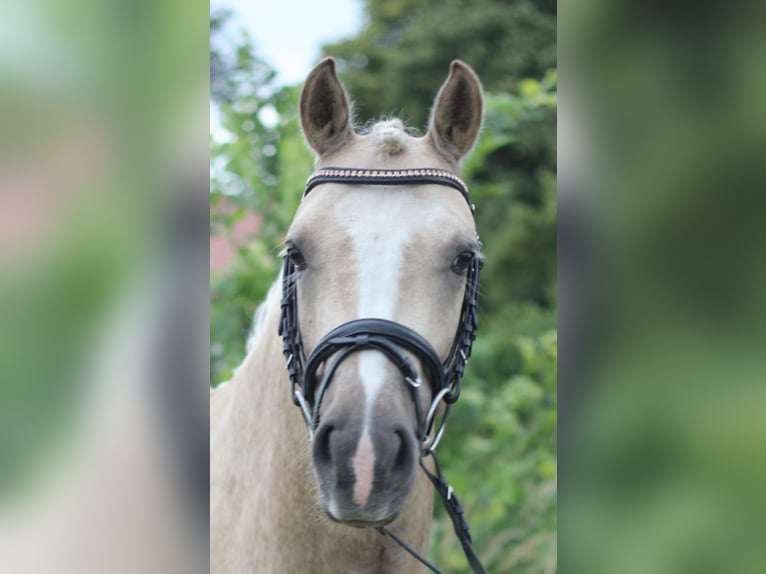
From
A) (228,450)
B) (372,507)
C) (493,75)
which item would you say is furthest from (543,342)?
(493,75)

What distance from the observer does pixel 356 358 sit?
1.78 meters

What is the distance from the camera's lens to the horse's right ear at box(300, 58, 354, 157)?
2184 mm

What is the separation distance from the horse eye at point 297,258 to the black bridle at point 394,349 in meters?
0.03

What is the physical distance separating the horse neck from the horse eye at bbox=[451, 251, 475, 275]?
0.56 metres

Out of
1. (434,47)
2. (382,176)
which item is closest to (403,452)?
(382,176)

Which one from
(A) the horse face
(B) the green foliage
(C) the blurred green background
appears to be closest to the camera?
(A) the horse face

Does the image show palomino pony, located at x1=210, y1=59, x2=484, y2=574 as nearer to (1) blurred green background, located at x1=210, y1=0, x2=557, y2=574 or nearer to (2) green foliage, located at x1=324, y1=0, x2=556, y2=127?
(1) blurred green background, located at x1=210, y1=0, x2=557, y2=574
